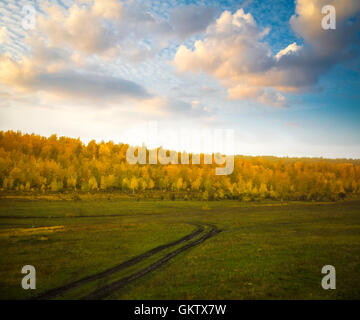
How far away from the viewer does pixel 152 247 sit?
33500 millimetres

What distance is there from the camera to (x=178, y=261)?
89.0 ft

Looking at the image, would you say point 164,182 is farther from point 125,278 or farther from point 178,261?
point 125,278

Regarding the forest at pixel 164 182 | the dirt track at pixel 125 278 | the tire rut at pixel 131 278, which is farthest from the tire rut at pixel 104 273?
the forest at pixel 164 182

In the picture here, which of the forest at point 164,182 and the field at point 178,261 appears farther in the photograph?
the forest at point 164,182

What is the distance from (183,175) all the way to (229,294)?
140587 millimetres

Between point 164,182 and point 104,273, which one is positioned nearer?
point 104,273

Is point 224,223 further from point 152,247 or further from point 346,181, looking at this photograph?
point 346,181

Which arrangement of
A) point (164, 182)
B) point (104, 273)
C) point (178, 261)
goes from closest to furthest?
point (104, 273), point (178, 261), point (164, 182)

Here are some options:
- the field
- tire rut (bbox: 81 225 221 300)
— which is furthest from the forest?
tire rut (bbox: 81 225 221 300)

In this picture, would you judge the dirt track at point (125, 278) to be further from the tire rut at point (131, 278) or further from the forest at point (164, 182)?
the forest at point (164, 182)

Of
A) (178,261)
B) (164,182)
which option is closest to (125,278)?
(178,261)

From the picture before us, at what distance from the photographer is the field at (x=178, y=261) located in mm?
19000

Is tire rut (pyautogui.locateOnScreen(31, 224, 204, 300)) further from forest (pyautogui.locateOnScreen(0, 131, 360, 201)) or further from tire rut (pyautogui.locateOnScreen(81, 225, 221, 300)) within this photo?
forest (pyautogui.locateOnScreen(0, 131, 360, 201))
